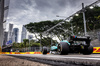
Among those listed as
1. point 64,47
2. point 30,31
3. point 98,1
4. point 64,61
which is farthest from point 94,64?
point 30,31

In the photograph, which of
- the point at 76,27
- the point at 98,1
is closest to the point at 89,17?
the point at 76,27

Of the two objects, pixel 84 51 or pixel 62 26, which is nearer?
pixel 84 51

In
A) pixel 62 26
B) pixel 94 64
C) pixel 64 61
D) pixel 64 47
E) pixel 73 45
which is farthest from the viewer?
pixel 62 26

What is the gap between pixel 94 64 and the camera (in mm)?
544

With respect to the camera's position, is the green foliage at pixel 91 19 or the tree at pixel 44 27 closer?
the green foliage at pixel 91 19

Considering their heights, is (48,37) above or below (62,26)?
below

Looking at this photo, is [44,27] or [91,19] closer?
[91,19]

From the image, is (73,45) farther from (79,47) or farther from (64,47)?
(64,47)

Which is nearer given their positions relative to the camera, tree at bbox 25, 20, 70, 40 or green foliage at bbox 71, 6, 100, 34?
green foliage at bbox 71, 6, 100, 34

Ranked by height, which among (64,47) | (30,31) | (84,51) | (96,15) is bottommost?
(84,51)

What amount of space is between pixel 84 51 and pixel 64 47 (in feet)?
3.81

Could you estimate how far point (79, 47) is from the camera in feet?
12.0

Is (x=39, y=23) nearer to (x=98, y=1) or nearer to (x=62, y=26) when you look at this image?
(x=62, y=26)

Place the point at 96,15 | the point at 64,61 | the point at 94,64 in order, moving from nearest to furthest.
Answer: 1. the point at 94,64
2. the point at 64,61
3. the point at 96,15
